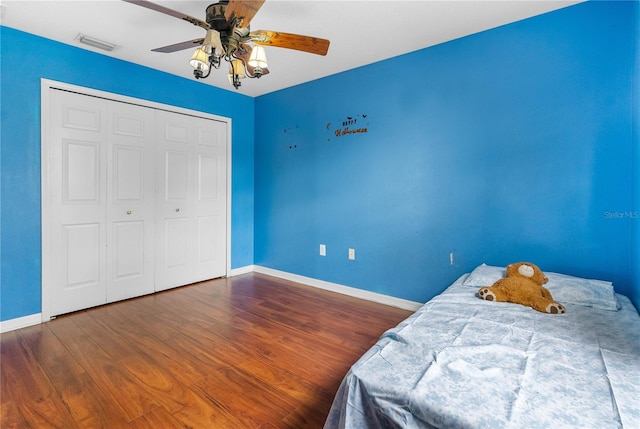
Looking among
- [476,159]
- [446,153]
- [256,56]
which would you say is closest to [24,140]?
[256,56]

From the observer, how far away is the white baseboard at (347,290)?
116 inches

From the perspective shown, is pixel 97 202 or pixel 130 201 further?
pixel 130 201

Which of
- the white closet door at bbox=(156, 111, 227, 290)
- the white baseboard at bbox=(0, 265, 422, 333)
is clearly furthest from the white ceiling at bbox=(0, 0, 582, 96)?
the white baseboard at bbox=(0, 265, 422, 333)

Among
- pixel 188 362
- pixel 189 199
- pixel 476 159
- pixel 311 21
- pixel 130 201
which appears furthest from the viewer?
pixel 189 199

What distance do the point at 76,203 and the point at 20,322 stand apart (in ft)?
3.44

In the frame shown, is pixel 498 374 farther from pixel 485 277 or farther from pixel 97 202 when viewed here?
pixel 97 202

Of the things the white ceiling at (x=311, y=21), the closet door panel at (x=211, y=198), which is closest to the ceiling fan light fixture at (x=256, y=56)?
the white ceiling at (x=311, y=21)

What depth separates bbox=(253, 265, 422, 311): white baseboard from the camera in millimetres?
2945

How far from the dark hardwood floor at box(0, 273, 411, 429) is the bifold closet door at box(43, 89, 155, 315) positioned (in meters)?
0.26

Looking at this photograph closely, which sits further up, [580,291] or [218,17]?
[218,17]

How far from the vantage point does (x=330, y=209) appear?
11.5 feet

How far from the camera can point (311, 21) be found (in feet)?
7.62

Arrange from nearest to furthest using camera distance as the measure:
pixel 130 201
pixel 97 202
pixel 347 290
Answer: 1. pixel 97 202
2. pixel 130 201
3. pixel 347 290

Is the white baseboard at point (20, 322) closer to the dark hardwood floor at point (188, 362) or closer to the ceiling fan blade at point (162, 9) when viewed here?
the dark hardwood floor at point (188, 362)
